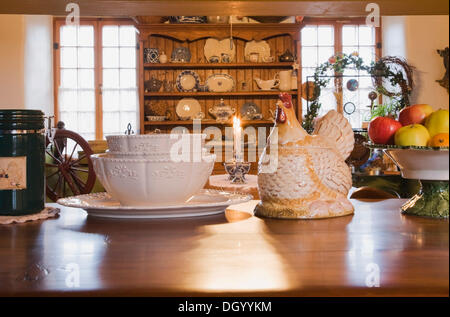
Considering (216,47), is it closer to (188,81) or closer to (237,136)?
(188,81)

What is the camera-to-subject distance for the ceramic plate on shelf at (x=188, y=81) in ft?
19.4

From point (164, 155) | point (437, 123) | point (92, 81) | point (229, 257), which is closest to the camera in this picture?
point (229, 257)

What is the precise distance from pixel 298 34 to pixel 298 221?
5360mm

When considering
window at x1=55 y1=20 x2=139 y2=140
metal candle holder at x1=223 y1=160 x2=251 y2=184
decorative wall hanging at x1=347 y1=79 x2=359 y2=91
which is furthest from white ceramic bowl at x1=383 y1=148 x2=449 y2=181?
window at x1=55 y1=20 x2=139 y2=140

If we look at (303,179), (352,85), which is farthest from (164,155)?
(352,85)

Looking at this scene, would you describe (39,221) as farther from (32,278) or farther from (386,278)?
(386,278)

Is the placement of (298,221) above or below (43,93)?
below

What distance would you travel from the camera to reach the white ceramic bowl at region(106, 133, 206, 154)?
813 millimetres

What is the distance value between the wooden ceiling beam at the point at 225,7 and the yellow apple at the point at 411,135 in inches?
6.1

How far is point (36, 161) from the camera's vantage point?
2.95 feet

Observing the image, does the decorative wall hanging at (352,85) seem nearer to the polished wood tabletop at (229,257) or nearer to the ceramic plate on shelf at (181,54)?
the ceramic plate on shelf at (181,54)

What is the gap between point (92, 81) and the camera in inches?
255

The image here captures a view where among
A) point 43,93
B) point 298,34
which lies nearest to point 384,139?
point 298,34

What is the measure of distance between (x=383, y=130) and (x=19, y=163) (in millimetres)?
586
